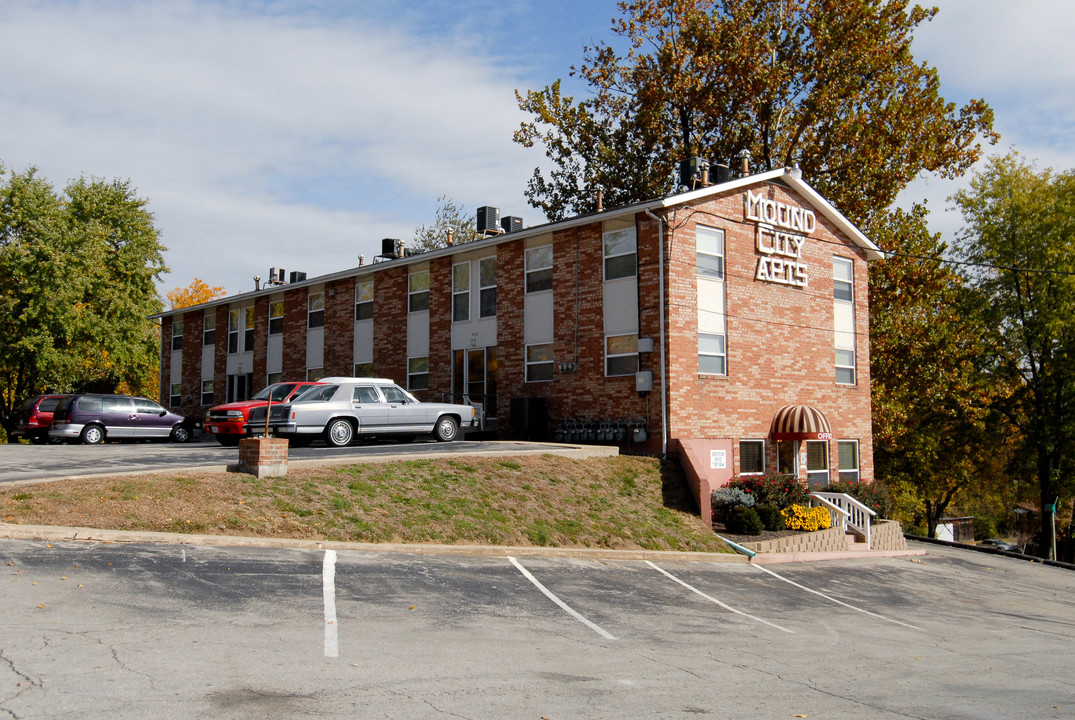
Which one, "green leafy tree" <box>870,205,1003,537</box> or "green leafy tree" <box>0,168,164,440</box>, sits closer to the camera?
"green leafy tree" <box>870,205,1003,537</box>

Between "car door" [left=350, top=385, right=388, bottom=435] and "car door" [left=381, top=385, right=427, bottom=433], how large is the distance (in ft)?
0.58

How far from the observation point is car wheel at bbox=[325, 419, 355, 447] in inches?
818

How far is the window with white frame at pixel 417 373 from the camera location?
91.2ft

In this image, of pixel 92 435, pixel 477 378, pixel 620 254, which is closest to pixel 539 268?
pixel 620 254

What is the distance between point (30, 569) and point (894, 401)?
2849 centimetres

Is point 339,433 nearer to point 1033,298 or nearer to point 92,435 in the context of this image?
point 92,435

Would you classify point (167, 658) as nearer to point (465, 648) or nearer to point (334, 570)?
point (465, 648)

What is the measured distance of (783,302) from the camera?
24891 millimetres

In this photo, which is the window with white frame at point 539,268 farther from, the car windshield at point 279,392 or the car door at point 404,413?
the car windshield at point 279,392

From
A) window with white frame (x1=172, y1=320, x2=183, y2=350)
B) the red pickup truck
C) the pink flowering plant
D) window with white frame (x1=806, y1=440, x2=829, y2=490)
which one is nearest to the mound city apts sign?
window with white frame (x1=806, y1=440, x2=829, y2=490)

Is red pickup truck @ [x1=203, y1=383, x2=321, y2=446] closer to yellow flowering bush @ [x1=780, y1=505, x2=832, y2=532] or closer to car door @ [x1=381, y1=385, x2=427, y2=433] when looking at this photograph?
car door @ [x1=381, y1=385, x2=427, y2=433]

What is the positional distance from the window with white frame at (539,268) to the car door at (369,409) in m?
5.67

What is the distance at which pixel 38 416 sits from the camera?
26047 mm

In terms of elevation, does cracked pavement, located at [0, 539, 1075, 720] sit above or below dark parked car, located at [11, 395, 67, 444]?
below
